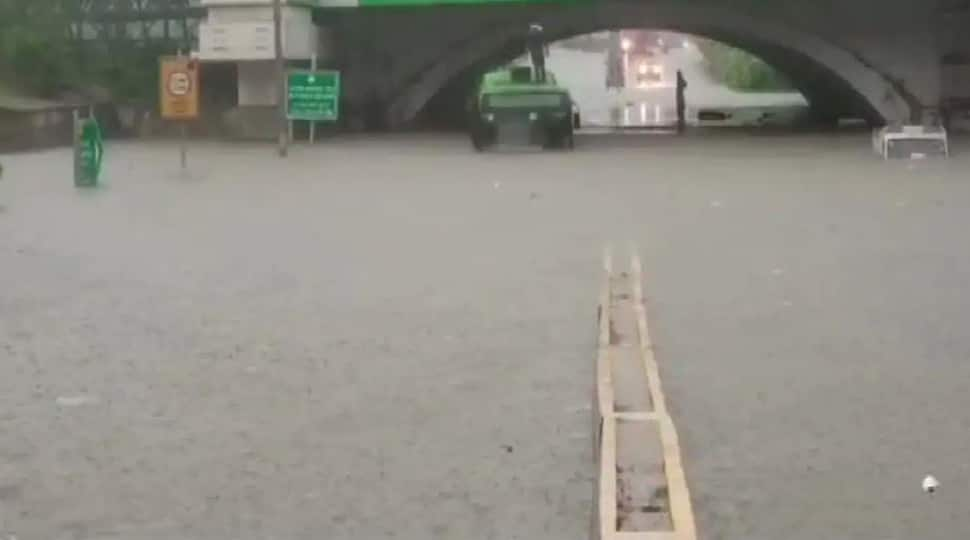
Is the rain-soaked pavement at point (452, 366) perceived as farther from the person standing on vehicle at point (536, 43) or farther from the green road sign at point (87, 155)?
the person standing on vehicle at point (536, 43)

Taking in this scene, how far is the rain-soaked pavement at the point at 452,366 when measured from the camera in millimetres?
7211

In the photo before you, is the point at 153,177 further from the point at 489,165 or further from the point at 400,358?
the point at 400,358

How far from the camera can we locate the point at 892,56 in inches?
1873

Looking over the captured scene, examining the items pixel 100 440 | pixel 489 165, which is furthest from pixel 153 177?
pixel 100 440

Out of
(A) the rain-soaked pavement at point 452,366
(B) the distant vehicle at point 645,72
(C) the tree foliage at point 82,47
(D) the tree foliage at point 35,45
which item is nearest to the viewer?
(A) the rain-soaked pavement at point 452,366

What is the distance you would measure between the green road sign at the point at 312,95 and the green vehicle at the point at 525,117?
10.4 feet

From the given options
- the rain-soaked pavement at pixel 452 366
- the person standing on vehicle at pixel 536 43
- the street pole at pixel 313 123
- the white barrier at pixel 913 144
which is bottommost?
the rain-soaked pavement at pixel 452 366

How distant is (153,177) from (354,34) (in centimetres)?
2040

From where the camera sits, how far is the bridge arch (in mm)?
47531

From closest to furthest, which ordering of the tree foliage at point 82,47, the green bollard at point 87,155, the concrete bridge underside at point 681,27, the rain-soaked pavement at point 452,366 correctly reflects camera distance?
1. the rain-soaked pavement at point 452,366
2. the green bollard at point 87,155
3. the tree foliage at point 82,47
4. the concrete bridge underside at point 681,27

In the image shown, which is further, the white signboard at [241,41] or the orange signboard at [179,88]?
the white signboard at [241,41]

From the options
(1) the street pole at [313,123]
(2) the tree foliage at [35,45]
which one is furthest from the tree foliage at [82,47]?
(1) the street pole at [313,123]

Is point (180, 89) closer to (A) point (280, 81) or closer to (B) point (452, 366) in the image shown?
(A) point (280, 81)

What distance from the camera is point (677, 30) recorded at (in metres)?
51.5
